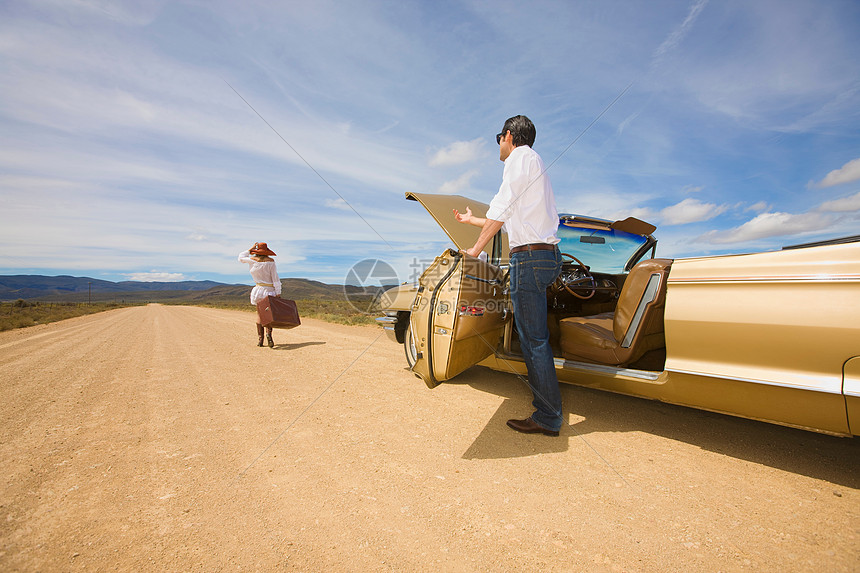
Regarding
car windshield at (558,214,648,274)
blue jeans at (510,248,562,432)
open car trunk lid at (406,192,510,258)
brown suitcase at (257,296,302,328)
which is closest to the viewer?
blue jeans at (510,248,562,432)

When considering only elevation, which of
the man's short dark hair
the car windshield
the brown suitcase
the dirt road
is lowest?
the dirt road

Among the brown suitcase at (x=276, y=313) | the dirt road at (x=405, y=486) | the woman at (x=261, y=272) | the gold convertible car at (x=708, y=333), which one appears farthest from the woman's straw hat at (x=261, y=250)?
the gold convertible car at (x=708, y=333)

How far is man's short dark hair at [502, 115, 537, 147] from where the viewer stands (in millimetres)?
2902

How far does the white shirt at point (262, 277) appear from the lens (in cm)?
685

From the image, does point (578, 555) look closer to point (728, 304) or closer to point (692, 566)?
point (692, 566)

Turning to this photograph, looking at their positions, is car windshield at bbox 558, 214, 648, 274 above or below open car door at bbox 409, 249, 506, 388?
above

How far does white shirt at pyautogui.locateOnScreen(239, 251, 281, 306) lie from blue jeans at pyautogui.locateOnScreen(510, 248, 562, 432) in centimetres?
554

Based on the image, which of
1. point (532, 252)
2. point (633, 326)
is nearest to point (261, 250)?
point (532, 252)

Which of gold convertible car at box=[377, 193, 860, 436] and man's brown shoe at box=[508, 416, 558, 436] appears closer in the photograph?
gold convertible car at box=[377, 193, 860, 436]

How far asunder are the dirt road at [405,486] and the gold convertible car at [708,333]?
1.55 ft

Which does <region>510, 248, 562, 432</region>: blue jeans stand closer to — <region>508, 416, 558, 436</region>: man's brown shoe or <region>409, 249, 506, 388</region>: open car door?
<region>508, 416, 558, 436</region>: man's brown shoe

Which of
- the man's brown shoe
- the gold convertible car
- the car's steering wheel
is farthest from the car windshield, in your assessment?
the man's brown shoe

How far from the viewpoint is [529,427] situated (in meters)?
2.82

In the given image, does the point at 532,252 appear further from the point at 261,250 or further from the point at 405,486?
Result: the point at 261,250
